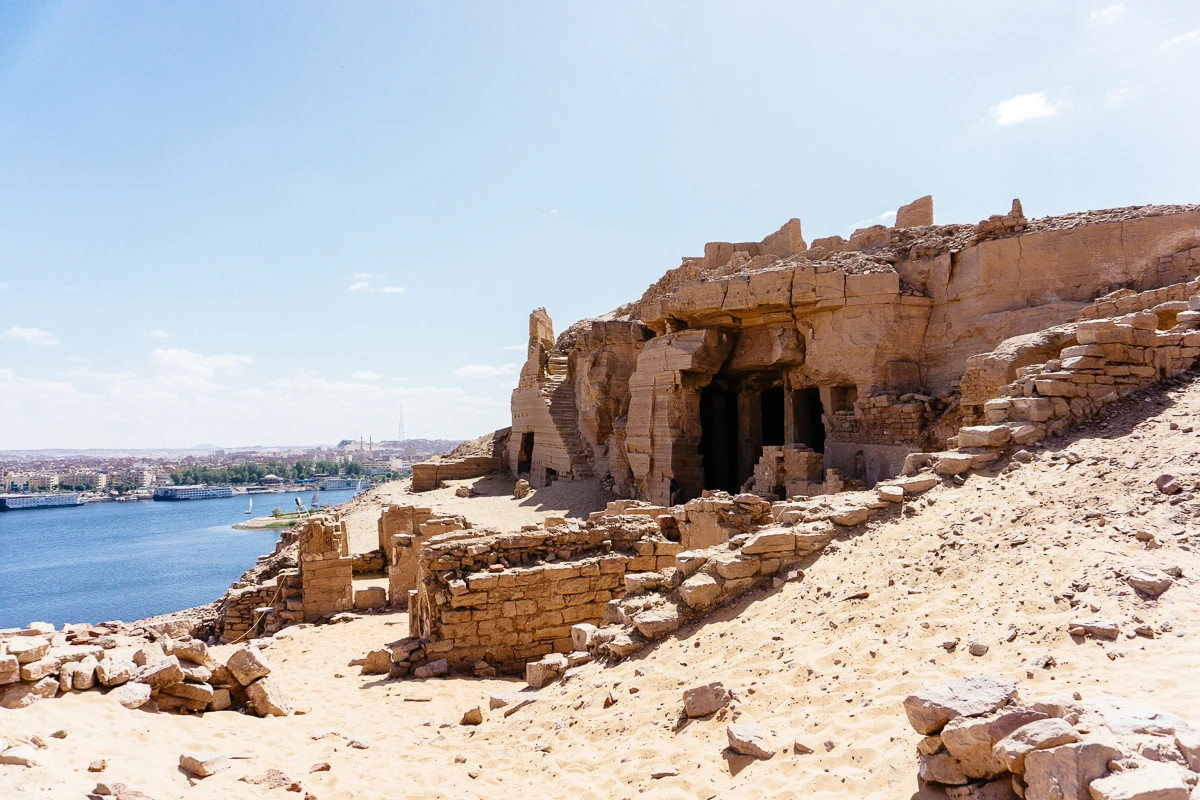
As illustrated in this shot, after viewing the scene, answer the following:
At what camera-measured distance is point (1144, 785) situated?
1952 millimetres

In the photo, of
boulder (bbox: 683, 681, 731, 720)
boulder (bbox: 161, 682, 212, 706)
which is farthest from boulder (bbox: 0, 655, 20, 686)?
boulder (bbox: 683, 681, 731, 720)

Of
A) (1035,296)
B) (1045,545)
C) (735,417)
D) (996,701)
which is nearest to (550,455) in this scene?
(735,417)

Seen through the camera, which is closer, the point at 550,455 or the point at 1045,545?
the point at 1045,545

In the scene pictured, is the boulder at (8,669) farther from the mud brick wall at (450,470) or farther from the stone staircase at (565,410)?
the mud brick wall at (450,470)

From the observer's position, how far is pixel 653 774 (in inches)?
140

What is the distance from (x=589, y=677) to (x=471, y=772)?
1.33 meters

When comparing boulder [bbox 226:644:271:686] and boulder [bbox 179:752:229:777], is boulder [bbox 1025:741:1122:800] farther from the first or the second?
boulder [bbox 226:644:271:686]

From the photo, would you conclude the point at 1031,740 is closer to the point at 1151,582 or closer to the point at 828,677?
the point at 828,677

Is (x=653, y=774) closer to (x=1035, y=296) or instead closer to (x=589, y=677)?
(x=589, y=677)

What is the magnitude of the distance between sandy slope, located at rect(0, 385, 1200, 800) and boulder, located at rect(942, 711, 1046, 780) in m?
0.30

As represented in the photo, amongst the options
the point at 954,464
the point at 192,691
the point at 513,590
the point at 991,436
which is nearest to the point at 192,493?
the point at 513,590

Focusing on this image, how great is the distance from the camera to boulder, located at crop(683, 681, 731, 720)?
13.0 feet

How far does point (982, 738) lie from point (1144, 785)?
1.68ft

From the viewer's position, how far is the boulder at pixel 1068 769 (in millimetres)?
2066
